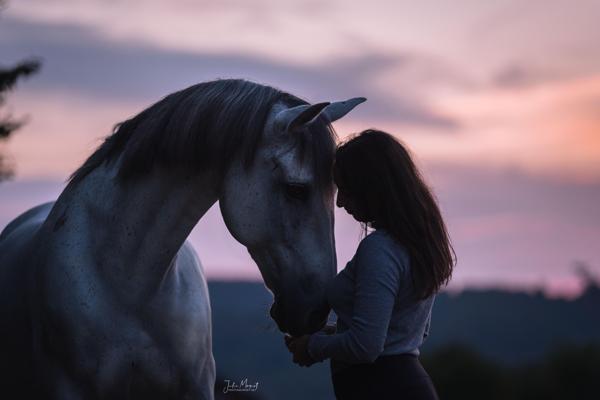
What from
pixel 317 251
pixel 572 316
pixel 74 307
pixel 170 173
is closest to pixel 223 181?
pixel 170 173

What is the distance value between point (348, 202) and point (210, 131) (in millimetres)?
797

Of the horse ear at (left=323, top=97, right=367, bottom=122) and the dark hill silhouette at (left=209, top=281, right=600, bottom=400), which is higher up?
the horse ear at (left=323, top=97, right=367, bottom=122)

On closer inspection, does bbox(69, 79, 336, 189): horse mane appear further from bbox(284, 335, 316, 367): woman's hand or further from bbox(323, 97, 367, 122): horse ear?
bbox(284, 335, 316, 367): woman's hand

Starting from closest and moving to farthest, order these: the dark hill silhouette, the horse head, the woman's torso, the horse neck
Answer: the woman's torso < the horse head < the horse neck < the dark hill silhouette

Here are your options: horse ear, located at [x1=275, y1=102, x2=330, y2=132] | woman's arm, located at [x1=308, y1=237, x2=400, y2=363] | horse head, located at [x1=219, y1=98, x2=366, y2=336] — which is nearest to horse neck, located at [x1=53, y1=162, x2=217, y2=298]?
horse head, located at [x1=219, y1=98, x2=366, y2=336]

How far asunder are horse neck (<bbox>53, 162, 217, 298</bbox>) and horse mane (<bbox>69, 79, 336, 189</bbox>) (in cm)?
8

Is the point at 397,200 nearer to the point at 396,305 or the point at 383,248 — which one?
the point at 383,248

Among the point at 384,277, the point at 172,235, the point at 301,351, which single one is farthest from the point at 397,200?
the point at 172,235

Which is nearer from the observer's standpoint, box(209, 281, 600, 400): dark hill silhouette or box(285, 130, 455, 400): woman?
box(285, 130, 455, 400): woman

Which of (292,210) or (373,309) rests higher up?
(292,210)

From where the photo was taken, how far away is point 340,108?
4.04 m

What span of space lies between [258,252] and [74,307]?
0.88m

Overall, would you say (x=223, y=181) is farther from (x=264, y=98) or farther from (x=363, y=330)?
(x=363, y=330)

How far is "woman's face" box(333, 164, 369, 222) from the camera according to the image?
3.57 m
